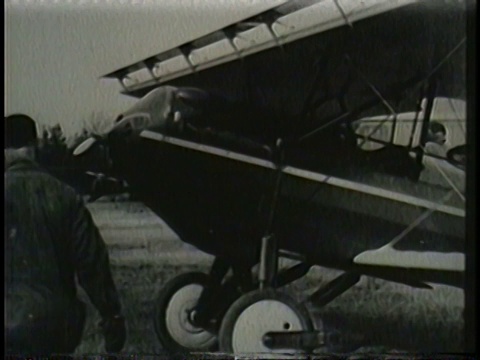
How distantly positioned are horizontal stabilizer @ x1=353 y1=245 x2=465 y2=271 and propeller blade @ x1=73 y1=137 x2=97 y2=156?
3.92ft

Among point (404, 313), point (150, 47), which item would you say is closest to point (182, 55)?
point (150, 47)

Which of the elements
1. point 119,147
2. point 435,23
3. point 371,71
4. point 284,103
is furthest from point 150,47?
point 435,23

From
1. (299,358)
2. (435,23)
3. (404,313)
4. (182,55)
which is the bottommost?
(299,358)

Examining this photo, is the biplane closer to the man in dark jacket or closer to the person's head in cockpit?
the person's head in cockpit

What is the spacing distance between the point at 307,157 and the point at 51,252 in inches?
42.7

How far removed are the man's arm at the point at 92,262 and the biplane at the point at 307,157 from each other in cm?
20

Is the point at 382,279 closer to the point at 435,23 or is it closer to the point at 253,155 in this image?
the point at 253,155

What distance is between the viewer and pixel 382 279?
259 cm

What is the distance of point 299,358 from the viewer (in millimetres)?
2617

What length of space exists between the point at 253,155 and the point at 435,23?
2.90 ft

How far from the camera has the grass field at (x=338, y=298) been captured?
2.59 meters

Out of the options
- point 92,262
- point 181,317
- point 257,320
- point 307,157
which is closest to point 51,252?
point 92,262

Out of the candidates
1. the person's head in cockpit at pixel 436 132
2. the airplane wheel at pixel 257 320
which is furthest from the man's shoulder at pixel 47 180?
the person's head in cockpit at pixel 436 132

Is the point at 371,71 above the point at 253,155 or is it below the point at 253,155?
above
